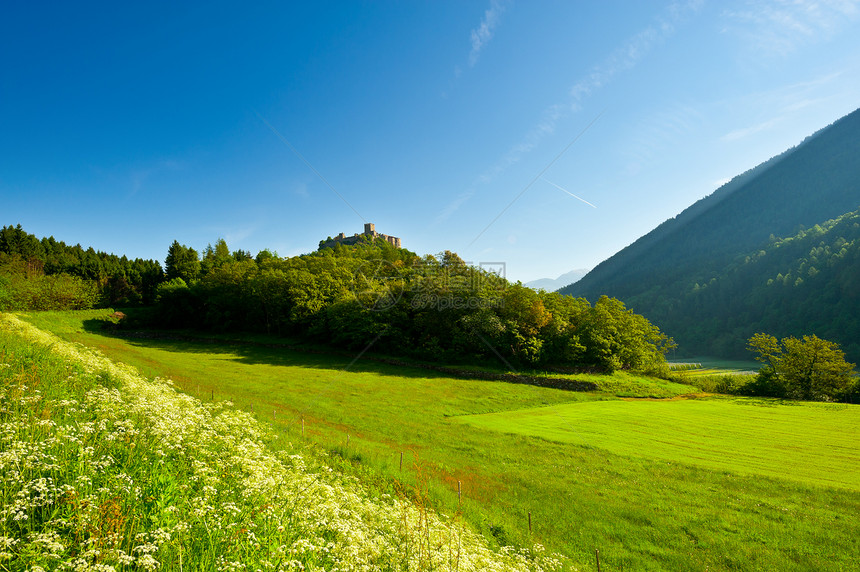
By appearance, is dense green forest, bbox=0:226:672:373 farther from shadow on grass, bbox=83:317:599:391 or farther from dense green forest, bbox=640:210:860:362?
dense green forest, bbox=640:210:860:362

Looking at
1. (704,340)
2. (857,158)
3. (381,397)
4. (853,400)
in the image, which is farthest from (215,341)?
(857,158)

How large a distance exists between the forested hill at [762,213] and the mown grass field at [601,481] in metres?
149

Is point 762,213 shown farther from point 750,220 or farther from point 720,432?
point 720,432

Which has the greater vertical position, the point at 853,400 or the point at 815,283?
the point at 815,283

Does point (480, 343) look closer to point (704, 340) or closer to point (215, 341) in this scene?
point (215, 341)

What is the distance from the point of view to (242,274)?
226 feet

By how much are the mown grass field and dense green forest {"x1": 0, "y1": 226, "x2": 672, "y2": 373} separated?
16.1 meters

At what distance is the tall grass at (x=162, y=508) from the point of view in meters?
3.66

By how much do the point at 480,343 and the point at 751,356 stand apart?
106 meters

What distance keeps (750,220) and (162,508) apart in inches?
9758

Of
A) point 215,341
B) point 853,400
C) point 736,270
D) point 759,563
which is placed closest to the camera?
point 759,563

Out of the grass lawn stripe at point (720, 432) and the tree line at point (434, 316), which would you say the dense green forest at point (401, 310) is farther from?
the grass lawn stripe at point (720, 432)

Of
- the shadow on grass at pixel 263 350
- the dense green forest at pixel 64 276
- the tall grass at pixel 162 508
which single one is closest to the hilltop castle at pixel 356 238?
the dense green forest at pixel 64 276

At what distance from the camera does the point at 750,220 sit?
578 ft
